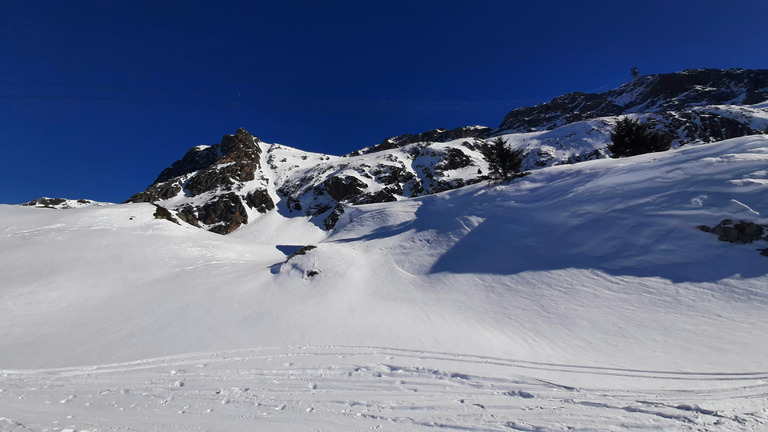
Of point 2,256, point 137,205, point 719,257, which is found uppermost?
point 137,205

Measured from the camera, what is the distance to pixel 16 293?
13.6m

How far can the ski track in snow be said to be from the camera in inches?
203

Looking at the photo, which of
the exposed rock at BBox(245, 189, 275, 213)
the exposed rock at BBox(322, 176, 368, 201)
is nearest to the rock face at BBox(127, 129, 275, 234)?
the exposed rock at BBox(245, 189, 275, 213)

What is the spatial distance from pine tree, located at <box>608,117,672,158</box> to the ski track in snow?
1148 inches

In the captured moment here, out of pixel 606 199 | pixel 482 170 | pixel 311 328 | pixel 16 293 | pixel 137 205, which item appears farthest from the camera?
pixel 482 170

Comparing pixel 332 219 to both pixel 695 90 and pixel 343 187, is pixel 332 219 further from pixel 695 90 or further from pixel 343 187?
pixel 695 90

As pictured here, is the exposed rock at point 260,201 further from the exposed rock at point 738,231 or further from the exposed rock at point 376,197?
the exposed rock at point 738,231

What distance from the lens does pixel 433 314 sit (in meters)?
12.2

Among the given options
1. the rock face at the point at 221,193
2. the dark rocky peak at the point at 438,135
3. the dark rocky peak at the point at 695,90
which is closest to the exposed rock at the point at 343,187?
the rock face at the point at 221,193

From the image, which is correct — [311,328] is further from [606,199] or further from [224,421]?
[606,199]

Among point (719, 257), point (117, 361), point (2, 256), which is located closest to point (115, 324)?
point (117, 361)

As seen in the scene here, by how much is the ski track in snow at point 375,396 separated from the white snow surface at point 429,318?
0.05m

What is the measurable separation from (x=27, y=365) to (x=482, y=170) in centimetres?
7543

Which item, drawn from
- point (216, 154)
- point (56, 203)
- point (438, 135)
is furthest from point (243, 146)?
point (438, 135)
